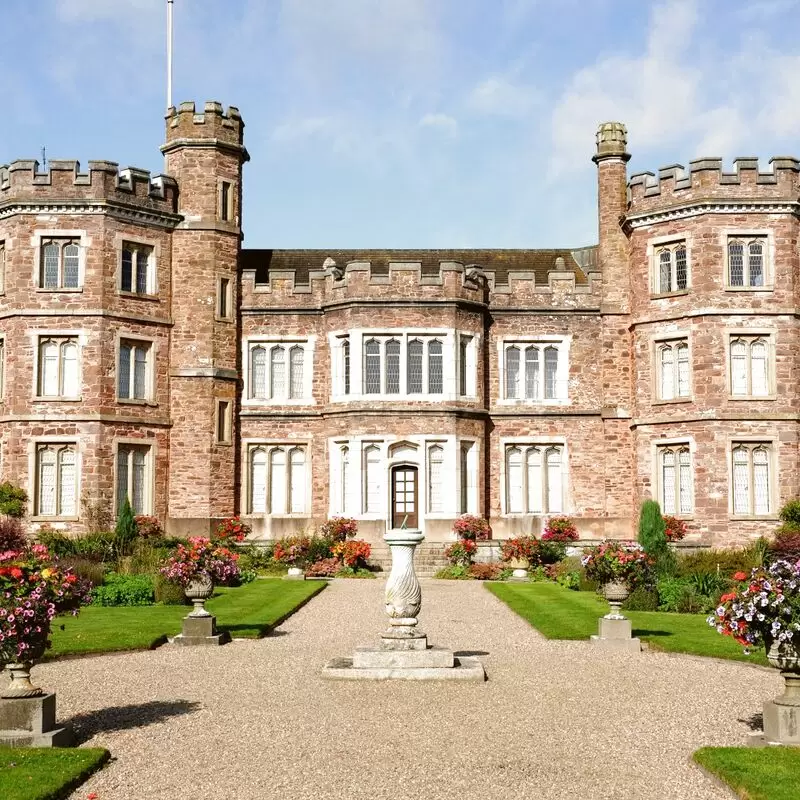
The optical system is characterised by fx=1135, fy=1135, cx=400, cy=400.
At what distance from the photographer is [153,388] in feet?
104

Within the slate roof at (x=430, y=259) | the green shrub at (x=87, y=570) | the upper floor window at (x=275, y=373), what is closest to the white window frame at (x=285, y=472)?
the upper floor window at (x=275, y=373)

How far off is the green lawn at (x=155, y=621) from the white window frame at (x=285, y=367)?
9488 mm

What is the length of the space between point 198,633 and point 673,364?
18.6m

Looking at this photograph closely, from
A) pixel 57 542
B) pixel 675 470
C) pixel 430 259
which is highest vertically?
pixel 430 259

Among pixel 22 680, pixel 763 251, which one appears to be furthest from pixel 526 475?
pixel 22 680

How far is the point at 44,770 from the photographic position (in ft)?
29.7

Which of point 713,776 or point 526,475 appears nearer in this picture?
point 713,776

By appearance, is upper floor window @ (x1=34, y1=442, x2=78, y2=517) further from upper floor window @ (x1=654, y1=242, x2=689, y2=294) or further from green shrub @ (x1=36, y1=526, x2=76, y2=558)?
upper floor window @ (x1=654, y1=242, x2=689, y2=294)

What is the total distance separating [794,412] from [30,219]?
21045 mm

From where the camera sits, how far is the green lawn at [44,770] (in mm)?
8445

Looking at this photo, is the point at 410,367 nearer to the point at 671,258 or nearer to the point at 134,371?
the point at 134,371

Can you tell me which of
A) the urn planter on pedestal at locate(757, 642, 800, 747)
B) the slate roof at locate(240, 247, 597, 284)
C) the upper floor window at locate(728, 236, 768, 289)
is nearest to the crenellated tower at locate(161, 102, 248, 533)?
the slate roof at locate(240, 247, 597, 284)

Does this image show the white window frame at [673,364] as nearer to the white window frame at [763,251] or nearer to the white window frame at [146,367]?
the white window frame at [763,251]

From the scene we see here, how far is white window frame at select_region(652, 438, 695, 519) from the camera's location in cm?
3022
